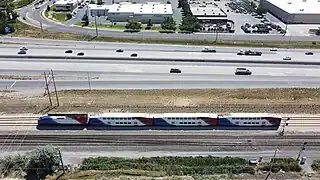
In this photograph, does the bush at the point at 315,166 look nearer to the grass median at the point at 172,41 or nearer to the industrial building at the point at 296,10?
the grass median at the point at 172,41

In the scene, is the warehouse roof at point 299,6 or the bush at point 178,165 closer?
the bush at point 178,165

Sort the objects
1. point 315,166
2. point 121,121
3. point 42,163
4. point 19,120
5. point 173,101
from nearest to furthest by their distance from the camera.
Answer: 1. point 42,163
2. point 315,166
3. point 121,121
4. point 19,120
5. point 173,101

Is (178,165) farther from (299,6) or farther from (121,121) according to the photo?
(299,6)

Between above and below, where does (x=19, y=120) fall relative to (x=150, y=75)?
below

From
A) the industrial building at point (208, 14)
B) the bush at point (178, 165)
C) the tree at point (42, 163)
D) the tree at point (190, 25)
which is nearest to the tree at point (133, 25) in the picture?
the tree at point (190, 25)

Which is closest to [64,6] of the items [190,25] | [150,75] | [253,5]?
[190,25]
